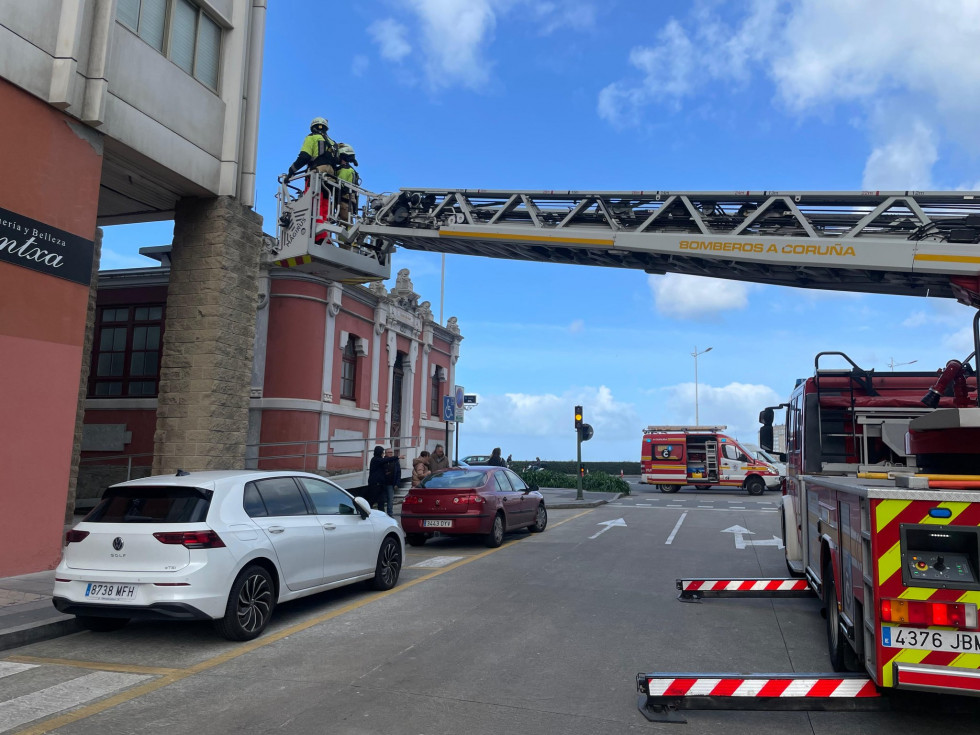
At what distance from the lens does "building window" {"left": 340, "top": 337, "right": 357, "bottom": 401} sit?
70.7 ft

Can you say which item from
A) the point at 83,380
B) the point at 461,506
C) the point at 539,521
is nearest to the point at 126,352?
the point at 83,380

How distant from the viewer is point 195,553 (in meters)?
6.63

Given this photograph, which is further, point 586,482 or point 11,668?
point 586,482

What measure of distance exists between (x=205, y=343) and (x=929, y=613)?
1125 cm

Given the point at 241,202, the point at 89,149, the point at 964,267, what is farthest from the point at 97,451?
the point at 964,267

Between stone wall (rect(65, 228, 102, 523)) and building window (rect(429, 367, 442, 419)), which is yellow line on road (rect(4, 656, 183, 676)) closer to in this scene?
stone wall (rect(65, 228, 102, 523))

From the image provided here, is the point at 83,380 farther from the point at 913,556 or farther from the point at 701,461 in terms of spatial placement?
the point at 701,461

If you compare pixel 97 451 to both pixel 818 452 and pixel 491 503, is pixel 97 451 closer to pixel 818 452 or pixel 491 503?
pixel 491 503

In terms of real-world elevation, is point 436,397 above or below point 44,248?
below

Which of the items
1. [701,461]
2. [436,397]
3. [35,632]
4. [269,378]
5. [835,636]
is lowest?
[35,632]

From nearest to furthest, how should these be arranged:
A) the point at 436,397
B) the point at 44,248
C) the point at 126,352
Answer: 1. the point at 44,248
2. the point at 126,352
3. the point at 436,397

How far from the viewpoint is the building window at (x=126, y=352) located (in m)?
18.9

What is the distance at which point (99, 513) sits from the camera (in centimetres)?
711

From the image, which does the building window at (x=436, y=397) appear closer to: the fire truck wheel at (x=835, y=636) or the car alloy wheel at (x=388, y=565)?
the car alloy wheel at (x=388, y=565)
